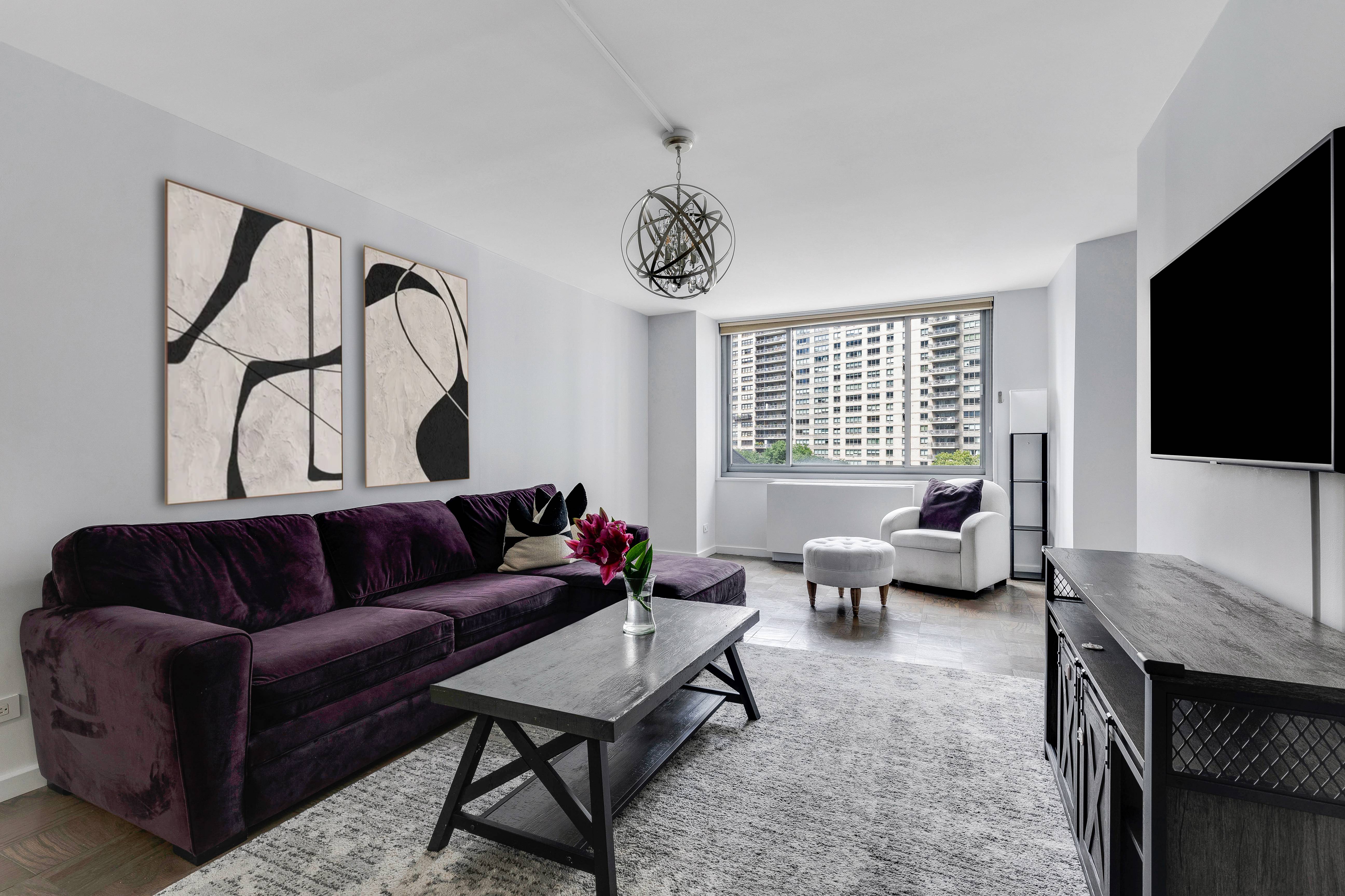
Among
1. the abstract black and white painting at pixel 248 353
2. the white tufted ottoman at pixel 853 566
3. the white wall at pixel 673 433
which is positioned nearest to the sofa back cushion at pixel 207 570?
the abstract black and white painting at pixel 248 353

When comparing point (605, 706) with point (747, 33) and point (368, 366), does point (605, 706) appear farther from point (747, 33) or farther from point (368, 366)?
point (368, 366)

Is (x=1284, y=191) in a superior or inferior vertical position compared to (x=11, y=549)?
superior

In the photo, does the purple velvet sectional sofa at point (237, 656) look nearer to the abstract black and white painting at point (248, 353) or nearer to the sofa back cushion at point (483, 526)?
the abstract black and white painting at point (248, 353)

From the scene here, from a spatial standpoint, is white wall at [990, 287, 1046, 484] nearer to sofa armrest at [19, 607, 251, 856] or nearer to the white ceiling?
the white ceiling

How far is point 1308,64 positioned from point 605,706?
228cm

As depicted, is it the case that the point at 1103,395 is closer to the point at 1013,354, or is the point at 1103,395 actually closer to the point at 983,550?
the point at 983,550

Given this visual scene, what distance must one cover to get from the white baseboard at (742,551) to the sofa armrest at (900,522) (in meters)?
1.42

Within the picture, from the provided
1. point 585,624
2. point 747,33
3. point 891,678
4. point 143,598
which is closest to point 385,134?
point 747,33

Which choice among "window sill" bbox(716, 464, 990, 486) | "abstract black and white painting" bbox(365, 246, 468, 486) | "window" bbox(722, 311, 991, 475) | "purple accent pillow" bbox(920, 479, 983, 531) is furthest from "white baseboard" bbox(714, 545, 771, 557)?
"abstract black and white painting" bbox(365, 246, 468, 486)

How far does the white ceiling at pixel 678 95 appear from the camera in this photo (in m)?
2.00

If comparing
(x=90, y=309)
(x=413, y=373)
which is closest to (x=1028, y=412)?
(x=413, y=373)

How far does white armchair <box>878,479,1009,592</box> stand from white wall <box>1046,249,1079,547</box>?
1.35ft

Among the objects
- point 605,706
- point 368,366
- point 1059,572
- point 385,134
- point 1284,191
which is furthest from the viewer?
point 368,366

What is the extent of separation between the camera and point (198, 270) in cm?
265
